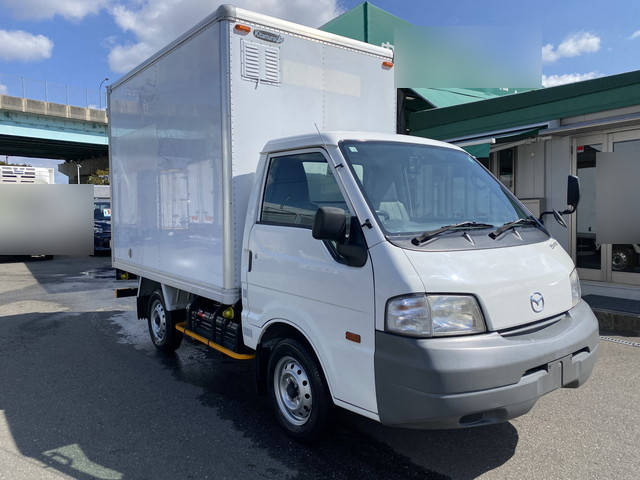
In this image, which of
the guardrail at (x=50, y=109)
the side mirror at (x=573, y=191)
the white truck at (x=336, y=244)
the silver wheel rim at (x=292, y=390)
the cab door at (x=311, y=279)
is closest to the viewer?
the white truck at (x=336, y=244)

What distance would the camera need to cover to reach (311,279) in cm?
349

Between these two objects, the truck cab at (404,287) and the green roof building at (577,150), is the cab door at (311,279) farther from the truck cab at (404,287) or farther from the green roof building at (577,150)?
the green roof building at (577,150)

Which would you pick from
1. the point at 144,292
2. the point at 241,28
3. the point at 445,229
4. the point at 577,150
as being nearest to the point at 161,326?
the point at 144,292

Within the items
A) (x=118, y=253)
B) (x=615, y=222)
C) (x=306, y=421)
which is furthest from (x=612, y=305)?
(x=118, y=253)

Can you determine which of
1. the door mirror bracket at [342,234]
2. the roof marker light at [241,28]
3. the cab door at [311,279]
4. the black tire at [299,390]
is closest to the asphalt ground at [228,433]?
the black tire at [299,390]

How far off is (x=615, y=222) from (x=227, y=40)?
7720 mm

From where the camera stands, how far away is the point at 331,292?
3.33 m

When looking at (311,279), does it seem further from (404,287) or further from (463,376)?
(463,376)

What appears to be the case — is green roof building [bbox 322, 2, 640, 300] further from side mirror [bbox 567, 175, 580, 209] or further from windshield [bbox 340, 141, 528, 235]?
windshield [bbox 340, 141, 528, 235]

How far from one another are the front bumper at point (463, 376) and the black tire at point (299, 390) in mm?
671

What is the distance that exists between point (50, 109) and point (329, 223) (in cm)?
2659

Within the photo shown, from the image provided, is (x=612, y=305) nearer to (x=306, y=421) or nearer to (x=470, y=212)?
(x=470, y=212)

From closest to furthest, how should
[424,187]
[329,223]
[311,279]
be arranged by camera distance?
[329,223] → [311,279] → [424,187]

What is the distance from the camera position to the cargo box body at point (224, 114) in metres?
4.34
